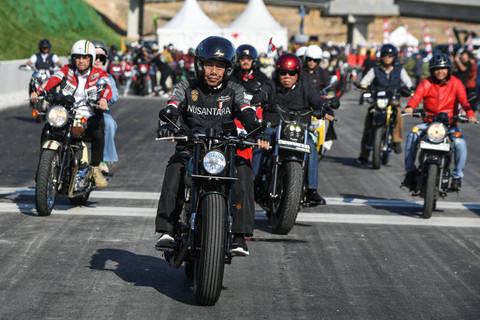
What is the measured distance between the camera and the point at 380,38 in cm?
10488

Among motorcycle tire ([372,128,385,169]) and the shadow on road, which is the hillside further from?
the shadow on road

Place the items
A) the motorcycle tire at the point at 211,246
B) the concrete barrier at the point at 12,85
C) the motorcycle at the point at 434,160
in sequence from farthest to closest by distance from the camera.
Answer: the concrete barrier at the point at 12,85, the motorcycle at the point at 434,160, the motorcycle tire at the point at 211,246

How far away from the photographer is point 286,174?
31.9ft

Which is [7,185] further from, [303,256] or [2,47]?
[2,47]

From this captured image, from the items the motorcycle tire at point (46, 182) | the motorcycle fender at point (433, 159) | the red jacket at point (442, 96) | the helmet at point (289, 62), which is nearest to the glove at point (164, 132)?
the motorcycle tire at point (46, 182)

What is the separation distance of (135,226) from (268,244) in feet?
4.77

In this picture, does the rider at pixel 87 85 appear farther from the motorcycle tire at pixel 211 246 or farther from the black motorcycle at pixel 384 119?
the black motorcycle at pixel 384 119

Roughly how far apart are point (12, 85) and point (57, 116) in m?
18.0

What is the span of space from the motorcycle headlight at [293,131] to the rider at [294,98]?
1.40 ft

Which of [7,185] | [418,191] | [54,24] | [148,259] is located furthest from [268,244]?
[54,24]

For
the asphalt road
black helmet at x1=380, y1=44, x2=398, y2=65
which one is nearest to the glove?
the asphalt road

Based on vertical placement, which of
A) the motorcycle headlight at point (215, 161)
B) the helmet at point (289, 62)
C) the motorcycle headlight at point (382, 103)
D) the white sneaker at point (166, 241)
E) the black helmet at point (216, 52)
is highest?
the black helmet at point (216, 52)

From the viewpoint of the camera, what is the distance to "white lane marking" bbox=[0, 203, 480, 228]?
1055 cm

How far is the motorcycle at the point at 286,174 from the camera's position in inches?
377
